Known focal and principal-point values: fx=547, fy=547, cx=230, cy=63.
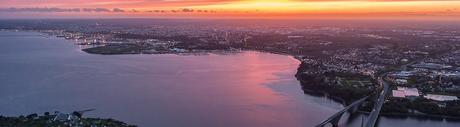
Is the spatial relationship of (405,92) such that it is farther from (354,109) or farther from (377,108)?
(377,108)

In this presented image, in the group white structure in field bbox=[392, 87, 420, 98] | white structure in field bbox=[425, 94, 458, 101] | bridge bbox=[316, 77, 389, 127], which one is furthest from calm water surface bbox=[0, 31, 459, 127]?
white structure in field bbox=[425, 94, 458, 101]

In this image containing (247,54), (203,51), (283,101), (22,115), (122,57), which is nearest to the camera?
(22,115)

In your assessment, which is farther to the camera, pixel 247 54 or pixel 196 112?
pixel 247 54

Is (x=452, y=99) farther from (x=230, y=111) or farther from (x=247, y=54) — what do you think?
(x=247, y=54)

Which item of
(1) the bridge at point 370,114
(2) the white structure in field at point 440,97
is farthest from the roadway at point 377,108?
(2) the white structure in field at point 440,97

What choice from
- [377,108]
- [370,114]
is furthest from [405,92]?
[370,114]

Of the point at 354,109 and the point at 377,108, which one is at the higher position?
the point at 377,108

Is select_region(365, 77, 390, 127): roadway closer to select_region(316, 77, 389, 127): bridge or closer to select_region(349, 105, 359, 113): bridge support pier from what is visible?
select_region(316, 77, 389, 127): bridge

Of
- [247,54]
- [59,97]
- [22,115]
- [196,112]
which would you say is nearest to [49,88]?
[59,97]
